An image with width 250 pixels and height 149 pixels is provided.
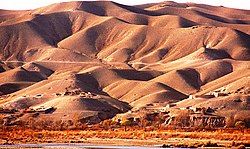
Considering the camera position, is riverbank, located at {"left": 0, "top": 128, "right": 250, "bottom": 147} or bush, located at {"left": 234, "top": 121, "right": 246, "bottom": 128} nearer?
riverbank, located at {"left": 0, "top": 128, "right": 250, "bottom": 147}

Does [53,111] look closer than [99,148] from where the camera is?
No

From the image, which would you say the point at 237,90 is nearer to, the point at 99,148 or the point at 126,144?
the point at 126,144

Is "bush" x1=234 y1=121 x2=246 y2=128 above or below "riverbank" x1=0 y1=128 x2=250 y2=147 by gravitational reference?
below

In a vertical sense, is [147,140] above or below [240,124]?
above

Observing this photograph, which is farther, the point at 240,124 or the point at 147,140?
the point at 240,124

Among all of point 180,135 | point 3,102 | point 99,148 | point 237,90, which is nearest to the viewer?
point 99,148

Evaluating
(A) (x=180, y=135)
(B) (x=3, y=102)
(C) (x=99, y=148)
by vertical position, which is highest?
(C) (x=99, y=148)

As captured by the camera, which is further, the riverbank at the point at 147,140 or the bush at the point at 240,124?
the bush at the point at 240,124

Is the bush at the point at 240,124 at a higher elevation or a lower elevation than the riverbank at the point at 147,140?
lower

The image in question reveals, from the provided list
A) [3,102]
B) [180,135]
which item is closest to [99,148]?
[180,135]

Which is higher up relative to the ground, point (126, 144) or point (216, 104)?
point (126, 144)

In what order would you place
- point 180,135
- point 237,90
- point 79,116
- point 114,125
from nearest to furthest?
1. point 180,135
2. point 114,125
3. point 79,116
4. point 237,90
